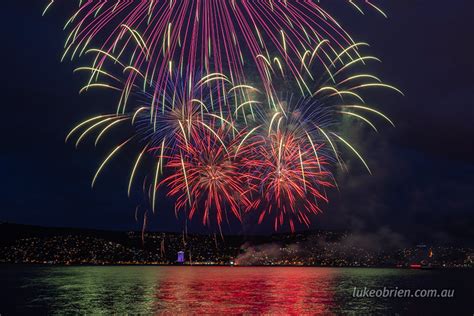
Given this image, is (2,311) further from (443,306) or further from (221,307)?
(443,306)

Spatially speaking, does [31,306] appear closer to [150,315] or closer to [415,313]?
[150,315]

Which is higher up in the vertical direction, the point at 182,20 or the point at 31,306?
the point at 182,20

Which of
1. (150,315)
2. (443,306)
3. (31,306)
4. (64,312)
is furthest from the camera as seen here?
(443,306)

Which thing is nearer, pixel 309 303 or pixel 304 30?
pixel 304 30

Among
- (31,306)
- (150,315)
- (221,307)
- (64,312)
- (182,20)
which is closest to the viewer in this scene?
(182,20)

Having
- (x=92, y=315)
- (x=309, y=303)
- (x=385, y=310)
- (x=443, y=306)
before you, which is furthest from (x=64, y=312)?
(x=443, y=306)

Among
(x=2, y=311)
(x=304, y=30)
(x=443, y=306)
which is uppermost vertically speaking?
(x=304, y=30)

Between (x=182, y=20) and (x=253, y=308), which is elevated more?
(x=182, y=20)

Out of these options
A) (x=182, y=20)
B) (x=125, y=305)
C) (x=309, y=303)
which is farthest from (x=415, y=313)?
(x=182, y=20)

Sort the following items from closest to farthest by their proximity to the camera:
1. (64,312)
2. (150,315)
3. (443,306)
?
(150,315) → (64,312) → (443,306)
